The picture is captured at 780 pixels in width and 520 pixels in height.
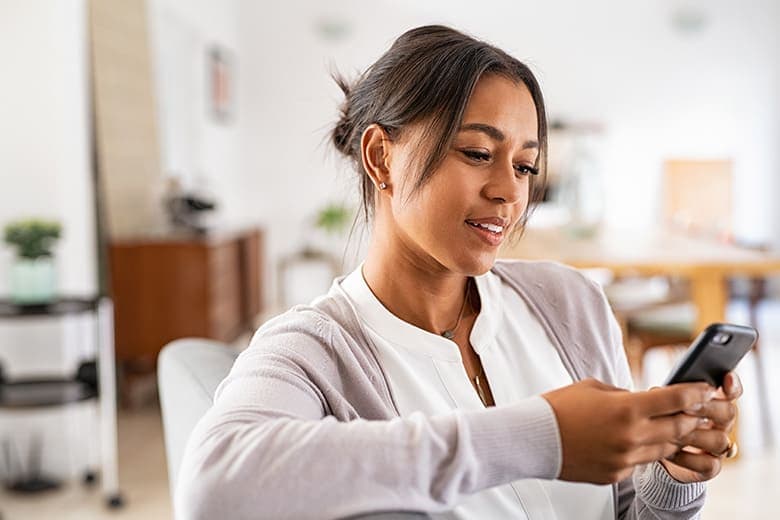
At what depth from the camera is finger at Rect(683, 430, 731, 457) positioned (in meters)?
0.94

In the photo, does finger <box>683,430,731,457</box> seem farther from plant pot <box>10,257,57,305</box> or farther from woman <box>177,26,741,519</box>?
plant pot <box>10,257,57,305</box>

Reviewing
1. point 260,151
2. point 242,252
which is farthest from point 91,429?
point 260,151

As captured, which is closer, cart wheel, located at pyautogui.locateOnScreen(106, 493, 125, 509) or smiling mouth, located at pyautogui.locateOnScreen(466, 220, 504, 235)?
smiling mouth, located at pyautogui.locateOnScreen(466, 220, 504, 235)

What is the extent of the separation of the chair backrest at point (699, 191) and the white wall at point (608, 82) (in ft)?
0.25

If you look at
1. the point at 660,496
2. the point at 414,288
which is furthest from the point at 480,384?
the point at 660,496

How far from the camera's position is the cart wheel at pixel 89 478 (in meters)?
3.58

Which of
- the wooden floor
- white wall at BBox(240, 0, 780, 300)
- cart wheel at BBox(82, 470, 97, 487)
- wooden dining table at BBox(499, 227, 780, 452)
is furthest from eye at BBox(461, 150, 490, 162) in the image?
white wall at BBox(240, 0, 780, 300)

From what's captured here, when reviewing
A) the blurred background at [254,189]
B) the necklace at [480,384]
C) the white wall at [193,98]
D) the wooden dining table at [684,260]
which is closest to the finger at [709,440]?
the necklace at [480,384]

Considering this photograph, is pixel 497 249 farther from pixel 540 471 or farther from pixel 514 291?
pixel 540 471

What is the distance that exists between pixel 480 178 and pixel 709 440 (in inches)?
14.3

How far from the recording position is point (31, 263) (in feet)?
11.0

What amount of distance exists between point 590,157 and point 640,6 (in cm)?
130

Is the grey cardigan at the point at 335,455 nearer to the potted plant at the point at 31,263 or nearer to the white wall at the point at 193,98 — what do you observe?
the potted plant at the point at 31,263

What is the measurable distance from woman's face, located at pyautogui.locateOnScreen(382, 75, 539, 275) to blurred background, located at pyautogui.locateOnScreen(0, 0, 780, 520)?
0.14 metres
